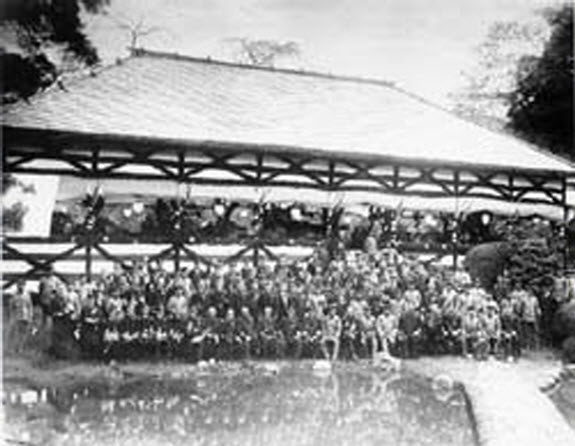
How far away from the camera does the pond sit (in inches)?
162

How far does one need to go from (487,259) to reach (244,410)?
214 centimetres

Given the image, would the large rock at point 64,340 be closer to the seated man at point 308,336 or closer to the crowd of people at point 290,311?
the crowd of people at point 290,311

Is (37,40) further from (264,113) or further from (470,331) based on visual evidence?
(470,331)

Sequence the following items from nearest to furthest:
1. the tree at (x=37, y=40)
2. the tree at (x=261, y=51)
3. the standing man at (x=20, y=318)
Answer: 1. the tree at (x=37, y=40)
2. the standing man at (x=20, y=318)
3. the tree at (x=261, y=51)

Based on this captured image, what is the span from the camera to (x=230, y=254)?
5.65 metres

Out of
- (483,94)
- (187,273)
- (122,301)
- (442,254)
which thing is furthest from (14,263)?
(483,94)

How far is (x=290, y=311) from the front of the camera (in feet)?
18.2

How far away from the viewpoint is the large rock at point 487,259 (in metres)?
5.75

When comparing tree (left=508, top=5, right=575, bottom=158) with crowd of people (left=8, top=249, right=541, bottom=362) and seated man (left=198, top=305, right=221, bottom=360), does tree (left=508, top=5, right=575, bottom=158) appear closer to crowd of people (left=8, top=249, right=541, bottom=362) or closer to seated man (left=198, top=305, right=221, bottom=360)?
crowd of people (left=8, top=249, right=541, bottom=362)

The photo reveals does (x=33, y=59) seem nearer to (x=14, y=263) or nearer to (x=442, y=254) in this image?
(x=14, y=263)

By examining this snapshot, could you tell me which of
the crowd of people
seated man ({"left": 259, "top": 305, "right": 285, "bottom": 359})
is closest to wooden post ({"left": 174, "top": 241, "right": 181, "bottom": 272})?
the crowd of people

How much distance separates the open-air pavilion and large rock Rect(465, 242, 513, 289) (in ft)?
1.00

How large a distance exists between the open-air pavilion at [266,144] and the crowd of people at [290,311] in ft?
0.86

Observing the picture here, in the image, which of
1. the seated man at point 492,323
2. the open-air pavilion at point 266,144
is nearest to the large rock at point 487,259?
the seated man at point 492,323
